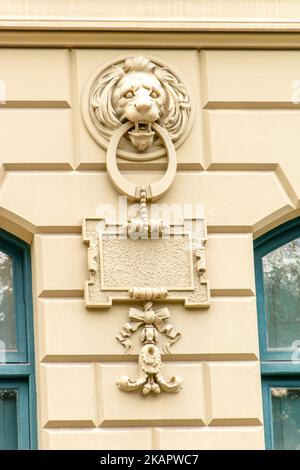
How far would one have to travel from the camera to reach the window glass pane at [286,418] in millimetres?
18641

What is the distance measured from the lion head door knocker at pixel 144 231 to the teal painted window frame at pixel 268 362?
2.10 feet

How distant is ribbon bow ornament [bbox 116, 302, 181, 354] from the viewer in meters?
18.3

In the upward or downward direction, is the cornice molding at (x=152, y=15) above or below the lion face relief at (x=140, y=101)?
above

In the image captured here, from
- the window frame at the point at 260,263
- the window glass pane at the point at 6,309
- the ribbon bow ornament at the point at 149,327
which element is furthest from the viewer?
the window frame at the point at 260,263

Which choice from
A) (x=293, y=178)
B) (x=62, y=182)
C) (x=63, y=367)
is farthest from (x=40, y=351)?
(x=293, y=178)

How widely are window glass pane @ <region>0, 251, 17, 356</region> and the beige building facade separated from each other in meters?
0.26

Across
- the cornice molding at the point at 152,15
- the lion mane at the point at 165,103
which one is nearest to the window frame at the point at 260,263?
the lion mane at the point at 165,103

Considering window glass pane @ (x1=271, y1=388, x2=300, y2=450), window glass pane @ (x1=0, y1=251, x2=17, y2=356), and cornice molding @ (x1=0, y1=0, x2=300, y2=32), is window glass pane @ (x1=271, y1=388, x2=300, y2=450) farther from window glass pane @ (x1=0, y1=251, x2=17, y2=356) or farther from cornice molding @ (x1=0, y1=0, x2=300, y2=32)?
cornice molding @ (x1=0, y1=0, x2=300, y2=32)

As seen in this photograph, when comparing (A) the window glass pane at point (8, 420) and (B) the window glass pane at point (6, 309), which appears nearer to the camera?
(A) the window glass pane at point (8, 420)

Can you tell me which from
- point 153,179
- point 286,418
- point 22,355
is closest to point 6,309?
point 22,355

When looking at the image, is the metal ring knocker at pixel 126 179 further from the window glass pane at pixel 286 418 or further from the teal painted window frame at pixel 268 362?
the window glass pane at pixel 286 418

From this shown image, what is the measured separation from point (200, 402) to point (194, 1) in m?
3.36

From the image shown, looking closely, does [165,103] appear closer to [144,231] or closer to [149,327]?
[144,231]

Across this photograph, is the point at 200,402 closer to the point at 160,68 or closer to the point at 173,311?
the point at 173,311
